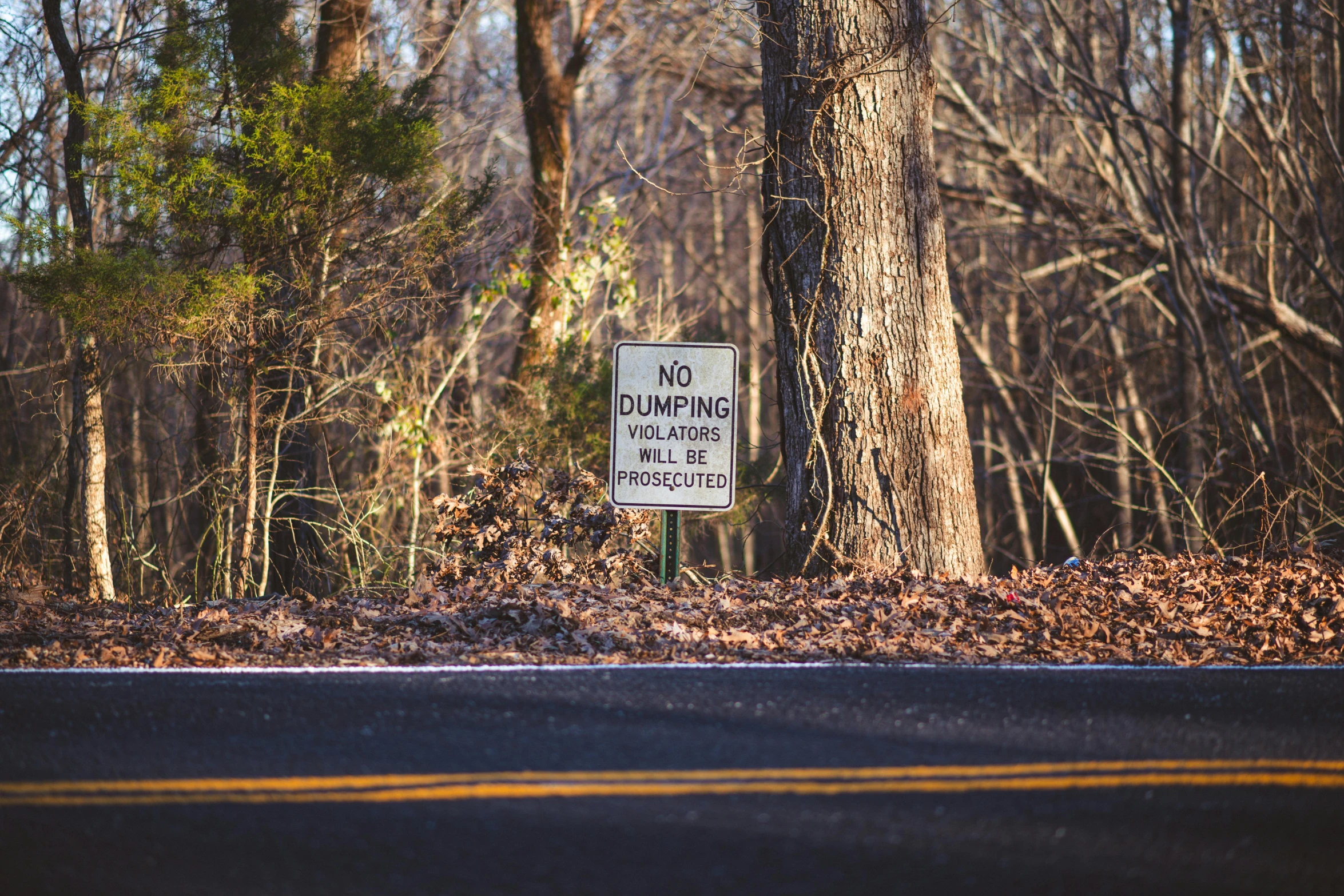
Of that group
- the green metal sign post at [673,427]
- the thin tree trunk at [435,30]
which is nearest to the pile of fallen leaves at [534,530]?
the green metal sign post at [673,427]

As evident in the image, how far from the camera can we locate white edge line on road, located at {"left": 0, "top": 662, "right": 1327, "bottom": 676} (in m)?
5.08

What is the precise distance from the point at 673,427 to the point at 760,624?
63.8 inches

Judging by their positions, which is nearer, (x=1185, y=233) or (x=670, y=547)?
(x=670, y=547)

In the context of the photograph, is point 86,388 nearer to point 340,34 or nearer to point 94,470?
point 94,470

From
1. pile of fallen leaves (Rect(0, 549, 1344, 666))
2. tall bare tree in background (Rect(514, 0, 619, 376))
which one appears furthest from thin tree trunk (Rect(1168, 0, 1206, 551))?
tall bare tree in background (Rect(514, 0, 619, 376))

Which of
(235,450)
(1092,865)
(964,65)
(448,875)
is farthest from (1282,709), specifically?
(964,65)

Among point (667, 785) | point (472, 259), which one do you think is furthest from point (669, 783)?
→ point (472, 259)

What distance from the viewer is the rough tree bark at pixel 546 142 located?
15.3 metres

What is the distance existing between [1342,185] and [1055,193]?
3632mm

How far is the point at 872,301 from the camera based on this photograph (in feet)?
25.7

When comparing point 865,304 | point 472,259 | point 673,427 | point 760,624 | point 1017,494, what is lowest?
point 1017,494

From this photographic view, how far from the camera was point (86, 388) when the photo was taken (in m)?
10.8

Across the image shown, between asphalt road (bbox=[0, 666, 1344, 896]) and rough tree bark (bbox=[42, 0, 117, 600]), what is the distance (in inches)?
263

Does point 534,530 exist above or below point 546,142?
below
